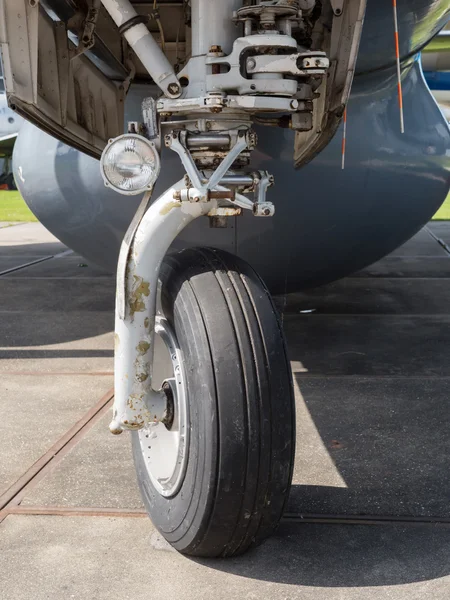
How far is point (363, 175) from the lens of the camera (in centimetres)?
450

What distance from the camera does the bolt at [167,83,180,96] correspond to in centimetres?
245

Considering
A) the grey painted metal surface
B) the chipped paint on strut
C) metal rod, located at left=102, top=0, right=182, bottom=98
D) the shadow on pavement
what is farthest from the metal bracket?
the shadow on pavement

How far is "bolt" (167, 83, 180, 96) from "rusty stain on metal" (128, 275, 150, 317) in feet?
1.84

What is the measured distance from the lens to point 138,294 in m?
2.44

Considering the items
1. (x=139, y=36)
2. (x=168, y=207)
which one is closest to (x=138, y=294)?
(x=168, y=207)

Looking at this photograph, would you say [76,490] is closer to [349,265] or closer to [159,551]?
[159,551]

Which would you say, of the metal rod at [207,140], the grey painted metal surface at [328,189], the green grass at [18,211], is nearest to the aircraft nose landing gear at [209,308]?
the metal rod at [207,140]

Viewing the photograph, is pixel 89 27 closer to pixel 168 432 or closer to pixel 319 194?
pixel 168 432

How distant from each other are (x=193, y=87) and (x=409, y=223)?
2762 millimetres

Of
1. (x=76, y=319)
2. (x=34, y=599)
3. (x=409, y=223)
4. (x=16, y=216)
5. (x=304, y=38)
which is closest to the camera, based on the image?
(x=34, y=599)

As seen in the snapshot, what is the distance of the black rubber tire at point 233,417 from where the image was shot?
2.17 metres

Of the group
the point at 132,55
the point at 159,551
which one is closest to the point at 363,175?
the point at 132,55

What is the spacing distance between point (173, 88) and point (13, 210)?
15.3 metres

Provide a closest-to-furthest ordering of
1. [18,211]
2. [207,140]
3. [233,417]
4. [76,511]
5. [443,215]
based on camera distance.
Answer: [233,417] < [207,140] < [76,511] < [443,215] < [18,211]
